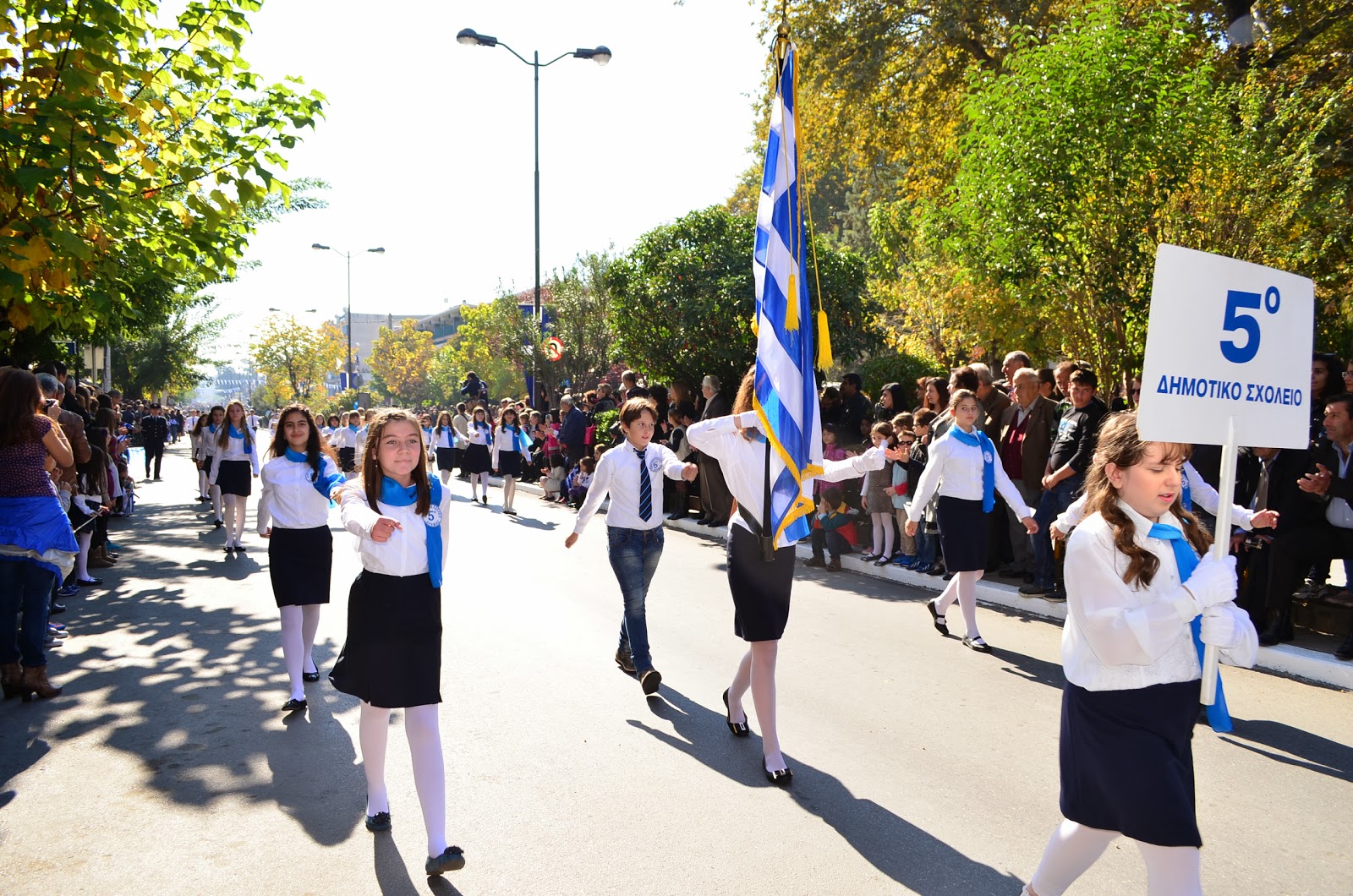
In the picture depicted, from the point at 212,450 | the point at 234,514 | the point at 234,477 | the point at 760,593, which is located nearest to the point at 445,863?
the point at 760,593

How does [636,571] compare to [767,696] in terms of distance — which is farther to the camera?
[636,571]

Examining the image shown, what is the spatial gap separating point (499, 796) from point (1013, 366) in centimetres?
757

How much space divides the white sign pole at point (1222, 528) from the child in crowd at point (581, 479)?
44.8 feet

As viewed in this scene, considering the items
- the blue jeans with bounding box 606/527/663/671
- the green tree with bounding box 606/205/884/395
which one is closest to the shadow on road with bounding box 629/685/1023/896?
the blue jeans with bounding box 606/527/663/671

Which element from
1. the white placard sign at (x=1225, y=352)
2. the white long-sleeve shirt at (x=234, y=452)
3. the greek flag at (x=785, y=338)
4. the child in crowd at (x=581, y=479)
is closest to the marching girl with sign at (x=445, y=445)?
the child in crowd at (x=581, y=479)

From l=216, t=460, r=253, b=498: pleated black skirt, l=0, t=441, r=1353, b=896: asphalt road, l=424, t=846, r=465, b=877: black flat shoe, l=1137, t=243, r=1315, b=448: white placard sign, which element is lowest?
l=0, t=441, r=1353, b=896: asphalt road

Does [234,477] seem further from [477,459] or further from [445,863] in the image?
[445,863]

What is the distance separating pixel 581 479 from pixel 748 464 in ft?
41.2

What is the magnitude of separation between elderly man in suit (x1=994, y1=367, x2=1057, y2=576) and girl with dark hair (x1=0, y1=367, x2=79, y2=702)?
8.00 m

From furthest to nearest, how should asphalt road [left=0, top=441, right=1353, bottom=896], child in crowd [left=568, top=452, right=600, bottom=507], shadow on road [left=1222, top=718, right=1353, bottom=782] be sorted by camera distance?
child in crowd [left=568, top=452, right=600, bottom=507]
shadow on road [left=1222, top=718, right=1353, bottom=782]
asphalt road [left=0, top=441, right=1353, bottom=896]

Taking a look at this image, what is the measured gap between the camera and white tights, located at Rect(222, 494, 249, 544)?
41.0 feet

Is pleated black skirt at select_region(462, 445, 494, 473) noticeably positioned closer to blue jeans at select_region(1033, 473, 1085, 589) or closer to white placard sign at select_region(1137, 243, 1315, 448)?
blue jeans at select_region(1033, 473, 1085, 589)

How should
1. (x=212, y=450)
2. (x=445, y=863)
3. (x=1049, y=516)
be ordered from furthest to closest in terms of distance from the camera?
(x=212, y=450) → (x=1049, y=516) → (x=445, y=863)

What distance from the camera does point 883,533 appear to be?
36.8 feet
